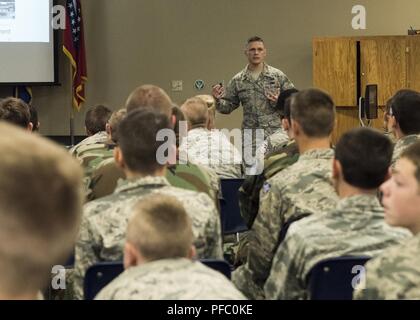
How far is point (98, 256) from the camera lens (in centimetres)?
248

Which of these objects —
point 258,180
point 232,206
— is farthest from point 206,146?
point 258,180

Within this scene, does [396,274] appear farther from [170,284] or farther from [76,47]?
[76,47]

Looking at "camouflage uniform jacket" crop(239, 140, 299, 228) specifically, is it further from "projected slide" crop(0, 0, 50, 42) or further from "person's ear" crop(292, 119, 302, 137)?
"projected slide" crop(0, 0, 50, 42)

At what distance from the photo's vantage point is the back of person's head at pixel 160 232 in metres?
1.80

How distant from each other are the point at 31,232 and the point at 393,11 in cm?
953

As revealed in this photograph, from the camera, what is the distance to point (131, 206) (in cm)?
246

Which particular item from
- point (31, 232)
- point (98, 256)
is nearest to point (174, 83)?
point (98, 256)

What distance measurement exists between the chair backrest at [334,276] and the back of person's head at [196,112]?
105 inches

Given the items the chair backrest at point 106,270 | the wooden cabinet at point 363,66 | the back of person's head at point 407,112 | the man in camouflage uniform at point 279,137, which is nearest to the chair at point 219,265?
the chair backrest at point 106,270

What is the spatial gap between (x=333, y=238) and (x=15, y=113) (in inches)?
106

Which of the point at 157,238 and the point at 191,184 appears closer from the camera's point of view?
the point at 157,238

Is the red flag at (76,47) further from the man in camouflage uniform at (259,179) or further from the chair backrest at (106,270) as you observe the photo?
the chair backrest at (106,270)
